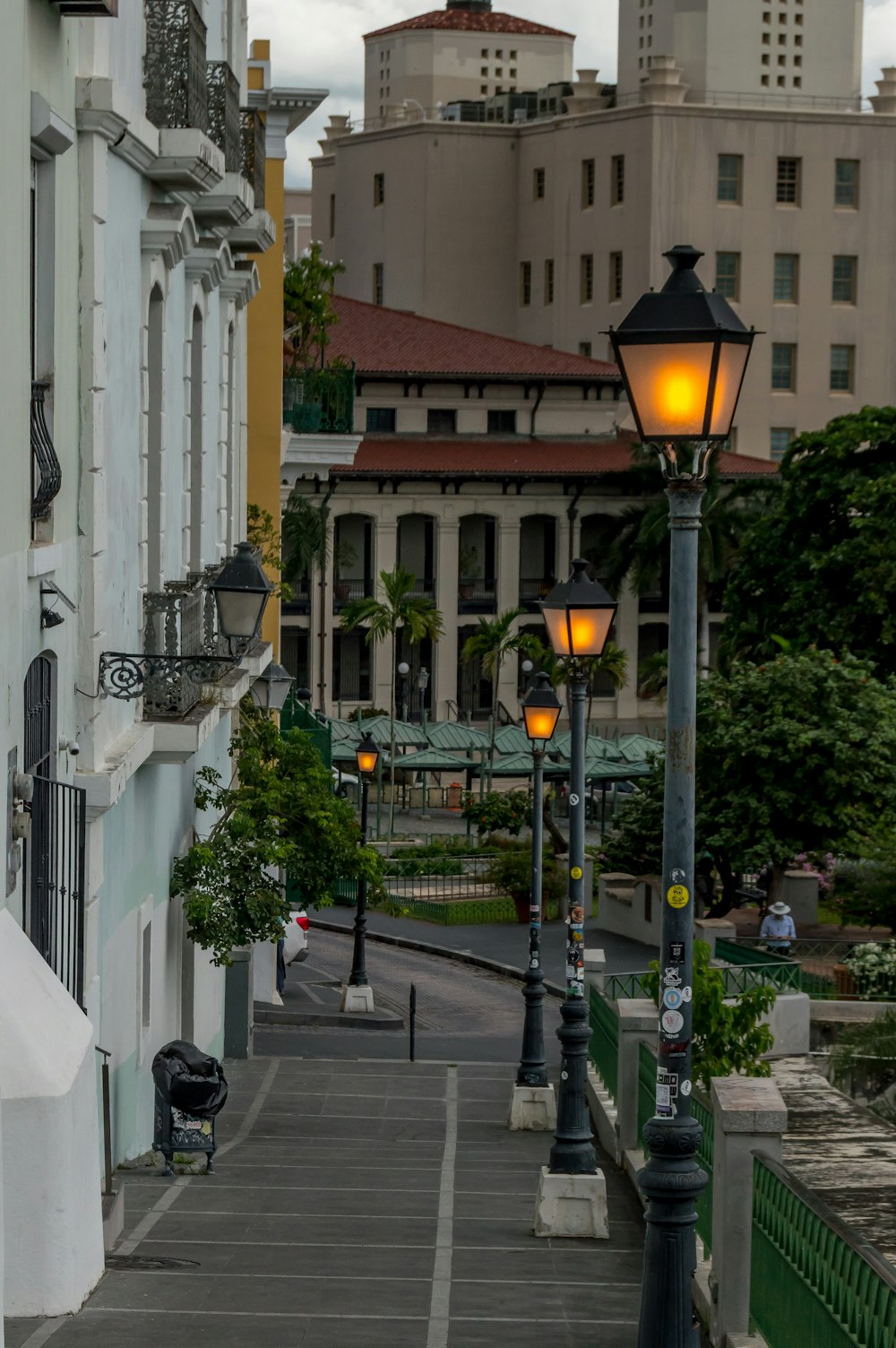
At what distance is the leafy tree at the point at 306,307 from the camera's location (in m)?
35.5

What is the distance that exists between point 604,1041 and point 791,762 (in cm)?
1712

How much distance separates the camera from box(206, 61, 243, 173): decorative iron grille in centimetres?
1875

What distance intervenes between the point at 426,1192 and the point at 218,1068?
7.02ft

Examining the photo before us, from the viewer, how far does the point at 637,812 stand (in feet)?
132

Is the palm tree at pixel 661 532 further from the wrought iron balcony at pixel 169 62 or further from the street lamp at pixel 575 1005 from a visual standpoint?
the wrought iron balcony at pixel 169 62

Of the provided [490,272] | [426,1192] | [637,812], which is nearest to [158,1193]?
[426,1192]

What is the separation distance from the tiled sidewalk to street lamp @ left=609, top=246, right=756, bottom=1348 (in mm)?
2750

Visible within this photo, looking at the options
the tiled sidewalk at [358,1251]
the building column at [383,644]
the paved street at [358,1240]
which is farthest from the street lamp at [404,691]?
the tiled sidewalk at [358,1251]

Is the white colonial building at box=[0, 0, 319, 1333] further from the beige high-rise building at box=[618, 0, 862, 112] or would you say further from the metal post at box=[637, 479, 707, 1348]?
the beige high-rise building at box=[618, 0, 862, 112]

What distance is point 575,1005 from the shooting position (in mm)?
17016

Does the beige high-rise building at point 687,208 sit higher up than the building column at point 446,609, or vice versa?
the beige high-rise building at point 687,208

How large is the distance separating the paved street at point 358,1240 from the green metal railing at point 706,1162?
558 millimetres

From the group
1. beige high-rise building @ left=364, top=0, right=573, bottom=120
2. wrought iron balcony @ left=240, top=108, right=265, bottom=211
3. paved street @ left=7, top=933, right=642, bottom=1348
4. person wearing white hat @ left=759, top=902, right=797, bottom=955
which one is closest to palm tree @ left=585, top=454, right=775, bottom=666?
person wearing white hat @ left=759, top=902, right=797, bottom=955

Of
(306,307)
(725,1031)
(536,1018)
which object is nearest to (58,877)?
(725,1031)
